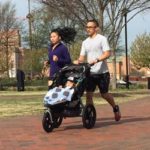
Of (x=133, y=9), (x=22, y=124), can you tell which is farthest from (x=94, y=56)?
(x=133, y=9)

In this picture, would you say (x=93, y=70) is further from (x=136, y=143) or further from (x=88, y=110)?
(x=136, y=143)

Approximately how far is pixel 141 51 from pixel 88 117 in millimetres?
67473

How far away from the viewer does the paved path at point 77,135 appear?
8.58m

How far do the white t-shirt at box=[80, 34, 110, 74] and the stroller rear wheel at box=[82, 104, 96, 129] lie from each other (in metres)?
0.69

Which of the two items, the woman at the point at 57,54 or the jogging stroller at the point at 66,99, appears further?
the woman at the point at 57,54

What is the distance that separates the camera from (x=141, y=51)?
77.3 m

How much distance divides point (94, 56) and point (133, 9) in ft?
68.2

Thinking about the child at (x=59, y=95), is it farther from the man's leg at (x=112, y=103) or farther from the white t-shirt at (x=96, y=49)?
the man's leg at (x=112, y=103)

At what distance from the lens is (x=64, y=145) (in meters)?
8.70

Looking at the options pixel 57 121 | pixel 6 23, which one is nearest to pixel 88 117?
pixel 57 121

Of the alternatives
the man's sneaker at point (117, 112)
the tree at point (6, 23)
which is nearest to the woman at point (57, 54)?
the man's sneaker at point (117, 112)

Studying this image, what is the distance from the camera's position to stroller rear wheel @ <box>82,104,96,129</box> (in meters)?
10.4

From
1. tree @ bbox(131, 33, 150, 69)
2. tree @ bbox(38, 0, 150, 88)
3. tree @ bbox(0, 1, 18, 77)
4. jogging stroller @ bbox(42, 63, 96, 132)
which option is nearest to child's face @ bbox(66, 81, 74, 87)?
jogging stroller @ bbox(42, 63, 96, 132)

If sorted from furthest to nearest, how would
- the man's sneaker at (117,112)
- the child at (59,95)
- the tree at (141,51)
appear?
the tree at (141,51), the man's sneaker at (117,112), the child at (59,95)
